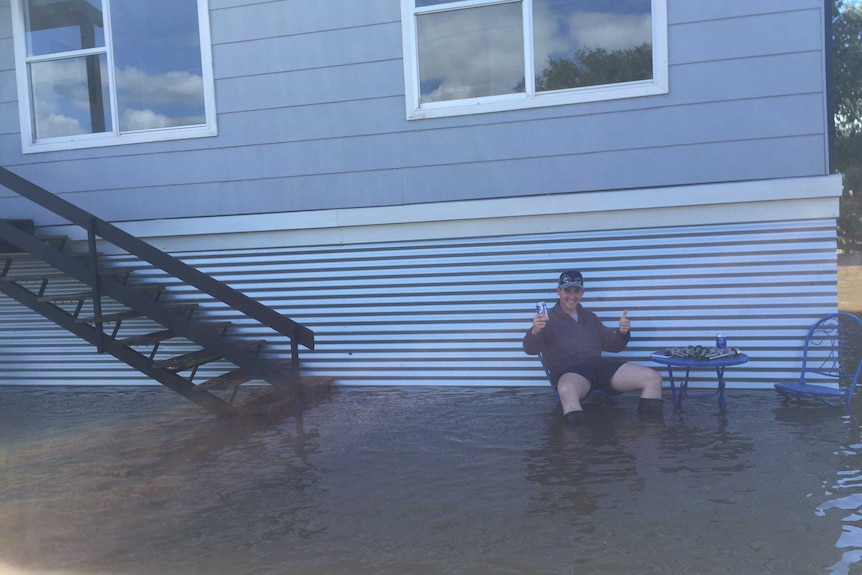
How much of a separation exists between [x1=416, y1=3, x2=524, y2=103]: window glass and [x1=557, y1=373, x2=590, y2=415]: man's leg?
261cm

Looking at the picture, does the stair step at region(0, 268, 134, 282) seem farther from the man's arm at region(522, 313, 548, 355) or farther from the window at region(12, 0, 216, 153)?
the man's arm at region(522, 313, 548, 355)

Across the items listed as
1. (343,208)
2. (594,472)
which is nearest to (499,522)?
(594,472)

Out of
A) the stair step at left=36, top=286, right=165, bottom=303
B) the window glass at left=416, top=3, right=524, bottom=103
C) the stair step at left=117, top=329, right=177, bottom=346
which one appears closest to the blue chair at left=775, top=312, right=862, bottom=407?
the window glass at left=416, top=3, right=524, bottom=103

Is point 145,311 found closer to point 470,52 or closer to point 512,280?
point 512,280

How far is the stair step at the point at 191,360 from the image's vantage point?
6.41 m

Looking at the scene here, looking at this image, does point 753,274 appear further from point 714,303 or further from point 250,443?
point 250,443

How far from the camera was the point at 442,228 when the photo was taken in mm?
6883

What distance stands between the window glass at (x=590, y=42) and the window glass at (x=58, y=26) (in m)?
4.64

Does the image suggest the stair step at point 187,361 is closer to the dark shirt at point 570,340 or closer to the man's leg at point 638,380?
the dark shirt at point 570,340

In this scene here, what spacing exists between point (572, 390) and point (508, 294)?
135 centimetres

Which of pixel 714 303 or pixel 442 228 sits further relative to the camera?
pixel 442 228

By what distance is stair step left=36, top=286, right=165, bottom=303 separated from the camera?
21.3 ft

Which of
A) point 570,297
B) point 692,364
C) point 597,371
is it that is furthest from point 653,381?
point 570,297

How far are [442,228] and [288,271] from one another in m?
1.62
